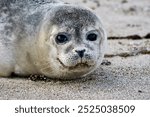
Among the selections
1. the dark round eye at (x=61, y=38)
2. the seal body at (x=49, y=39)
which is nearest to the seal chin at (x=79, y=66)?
the seal body at (x=49, y=39)

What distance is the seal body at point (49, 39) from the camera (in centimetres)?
558

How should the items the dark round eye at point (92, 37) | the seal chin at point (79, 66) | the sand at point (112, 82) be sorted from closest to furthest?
1. the sand at point (112, 82)
2. the seal chin at point (79, 66)
3. the dark round eye at point (92, 37)

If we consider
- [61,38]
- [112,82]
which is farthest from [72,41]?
[112,82]

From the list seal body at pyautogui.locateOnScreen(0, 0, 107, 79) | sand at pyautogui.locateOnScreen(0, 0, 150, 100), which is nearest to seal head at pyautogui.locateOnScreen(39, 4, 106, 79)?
seal body at pyautogui.locateOnScreen(0, 0, 107, 79)

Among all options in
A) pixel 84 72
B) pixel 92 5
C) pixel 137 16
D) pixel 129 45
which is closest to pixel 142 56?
pixel 129 45

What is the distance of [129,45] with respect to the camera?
24.7 ft

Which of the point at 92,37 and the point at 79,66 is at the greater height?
the point at 92,37

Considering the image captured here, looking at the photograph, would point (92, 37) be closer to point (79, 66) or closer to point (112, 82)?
point (79, 66)

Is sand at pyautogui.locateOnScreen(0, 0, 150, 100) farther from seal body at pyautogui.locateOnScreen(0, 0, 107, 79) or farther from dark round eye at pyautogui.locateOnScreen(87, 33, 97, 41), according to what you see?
dark round eye at pyautogui.locateOnScreen(87, 33, 97, 41)

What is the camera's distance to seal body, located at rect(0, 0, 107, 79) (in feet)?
18.3

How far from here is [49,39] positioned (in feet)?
18.8

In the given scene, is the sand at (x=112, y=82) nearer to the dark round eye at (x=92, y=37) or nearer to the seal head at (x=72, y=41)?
the seal head at (x=72, y=41)

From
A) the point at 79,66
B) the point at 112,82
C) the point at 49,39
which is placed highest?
the point at 49,39

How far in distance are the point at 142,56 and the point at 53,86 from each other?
5.27 ft
